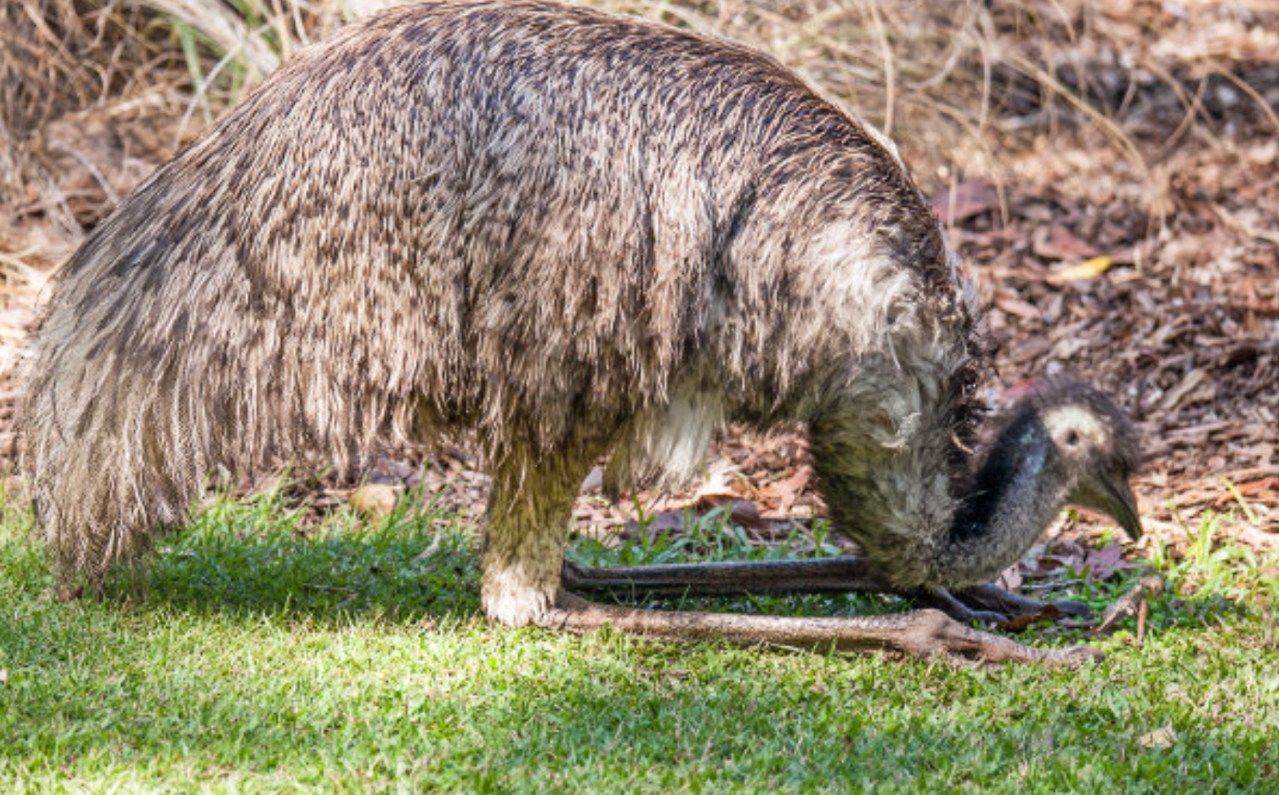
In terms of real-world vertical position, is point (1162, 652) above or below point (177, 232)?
below

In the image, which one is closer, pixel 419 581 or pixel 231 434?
pixel 231 434

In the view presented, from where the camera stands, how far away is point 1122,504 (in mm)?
4684

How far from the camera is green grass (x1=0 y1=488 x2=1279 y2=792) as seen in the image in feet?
11.4

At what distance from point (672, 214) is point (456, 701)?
117cm

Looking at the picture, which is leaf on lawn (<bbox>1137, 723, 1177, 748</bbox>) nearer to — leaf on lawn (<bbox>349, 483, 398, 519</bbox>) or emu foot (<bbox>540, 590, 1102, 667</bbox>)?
emu foot (<bbox>540, 590, 1102, 667</bbox>)

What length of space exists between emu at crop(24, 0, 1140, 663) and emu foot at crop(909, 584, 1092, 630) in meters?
0.37

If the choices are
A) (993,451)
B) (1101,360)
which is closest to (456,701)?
(993,451)

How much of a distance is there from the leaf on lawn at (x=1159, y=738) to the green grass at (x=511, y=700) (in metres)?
0.01

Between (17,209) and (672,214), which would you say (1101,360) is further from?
(17,209)

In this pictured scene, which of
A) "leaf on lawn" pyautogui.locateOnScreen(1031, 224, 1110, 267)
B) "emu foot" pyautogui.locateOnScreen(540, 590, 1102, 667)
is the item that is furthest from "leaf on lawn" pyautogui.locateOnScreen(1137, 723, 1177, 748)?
"leaf on lawn" pyautogui.locateOnScreen(1031, 224, 1110, 267)

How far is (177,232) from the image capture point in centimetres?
391

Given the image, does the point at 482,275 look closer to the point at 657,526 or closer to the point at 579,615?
the point at 579,615

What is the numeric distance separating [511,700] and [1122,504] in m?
1.83

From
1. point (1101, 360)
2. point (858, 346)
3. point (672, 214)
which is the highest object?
point (672, 214)
